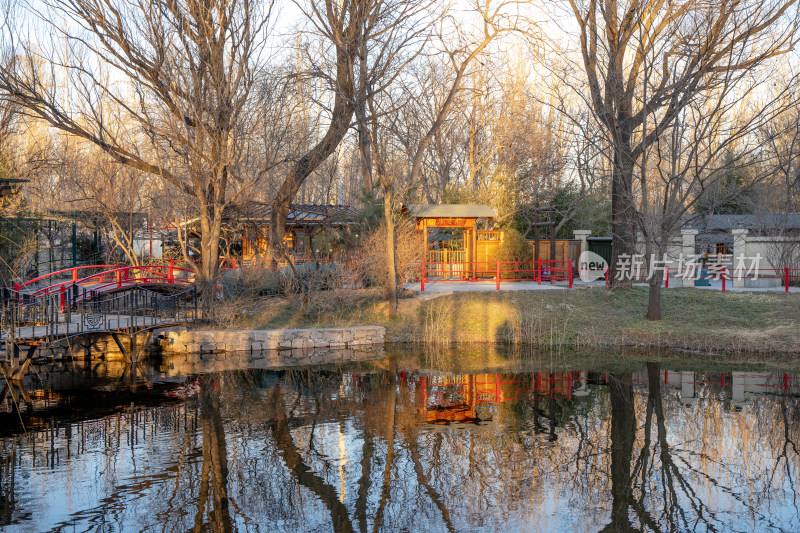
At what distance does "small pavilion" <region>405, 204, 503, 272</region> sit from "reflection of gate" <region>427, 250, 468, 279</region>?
0.20 meters

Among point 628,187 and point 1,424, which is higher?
point 628,187

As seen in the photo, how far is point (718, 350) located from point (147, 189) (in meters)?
28.7

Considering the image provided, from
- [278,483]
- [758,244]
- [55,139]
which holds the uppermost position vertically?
[55,139]

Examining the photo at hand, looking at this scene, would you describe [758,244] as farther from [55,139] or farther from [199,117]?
[55,139]

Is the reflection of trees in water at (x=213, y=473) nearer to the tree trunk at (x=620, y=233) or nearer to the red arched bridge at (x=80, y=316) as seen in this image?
the red arched bridge at (x=80, y=316)

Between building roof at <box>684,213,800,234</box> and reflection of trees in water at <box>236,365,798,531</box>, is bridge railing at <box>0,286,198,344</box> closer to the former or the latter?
reflection of trees in water at <box>236,365,798,531</box>

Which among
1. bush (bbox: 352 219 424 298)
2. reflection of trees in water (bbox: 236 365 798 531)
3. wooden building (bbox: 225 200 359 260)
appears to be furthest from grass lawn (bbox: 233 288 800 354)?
reflection of trees in water (bbox: 236 365 798 531)

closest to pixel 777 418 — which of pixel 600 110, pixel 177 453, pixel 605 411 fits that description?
pixel 605 411

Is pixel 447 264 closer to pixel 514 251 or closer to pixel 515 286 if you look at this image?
pixel 514 251

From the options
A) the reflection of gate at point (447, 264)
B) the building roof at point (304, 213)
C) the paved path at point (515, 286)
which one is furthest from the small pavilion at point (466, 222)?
the building roof at point (304, 213)

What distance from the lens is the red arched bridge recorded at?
40.8 ft

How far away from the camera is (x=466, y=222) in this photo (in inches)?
925

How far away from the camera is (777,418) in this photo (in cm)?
1011

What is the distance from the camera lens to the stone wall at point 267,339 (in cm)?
1602
